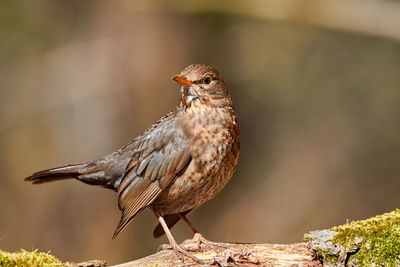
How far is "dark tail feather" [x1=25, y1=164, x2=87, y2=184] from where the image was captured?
5195 mm

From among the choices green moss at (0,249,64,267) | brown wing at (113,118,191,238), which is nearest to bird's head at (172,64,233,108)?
brown wing at (113,118,191,238)

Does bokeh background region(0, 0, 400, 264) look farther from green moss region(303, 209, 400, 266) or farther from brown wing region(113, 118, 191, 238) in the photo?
green moss region(303, 209, 400, 266)

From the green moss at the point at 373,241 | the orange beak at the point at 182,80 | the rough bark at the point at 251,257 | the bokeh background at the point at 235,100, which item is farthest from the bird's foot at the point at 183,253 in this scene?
the bokeh background at the point at 235,100

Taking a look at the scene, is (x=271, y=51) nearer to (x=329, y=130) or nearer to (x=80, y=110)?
(x=329, y=130)

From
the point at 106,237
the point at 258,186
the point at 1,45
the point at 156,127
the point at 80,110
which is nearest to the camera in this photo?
the point at 156,127

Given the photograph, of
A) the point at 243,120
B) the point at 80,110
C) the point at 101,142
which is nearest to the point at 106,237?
the point at 101,142

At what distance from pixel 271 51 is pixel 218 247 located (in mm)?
8119

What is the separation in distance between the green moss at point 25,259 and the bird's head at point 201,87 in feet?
5.70

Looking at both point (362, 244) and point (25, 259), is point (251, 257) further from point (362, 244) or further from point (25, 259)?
point (25, 259)

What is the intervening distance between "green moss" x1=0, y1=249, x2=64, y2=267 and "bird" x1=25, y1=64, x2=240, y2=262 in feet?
2.17

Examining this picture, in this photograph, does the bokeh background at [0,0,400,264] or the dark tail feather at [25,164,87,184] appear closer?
the dark tail feather at [25,164,87,184]

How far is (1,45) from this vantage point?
38.8 ft

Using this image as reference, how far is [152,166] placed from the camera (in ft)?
16.2

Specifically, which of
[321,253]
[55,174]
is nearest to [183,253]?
[321,253]
